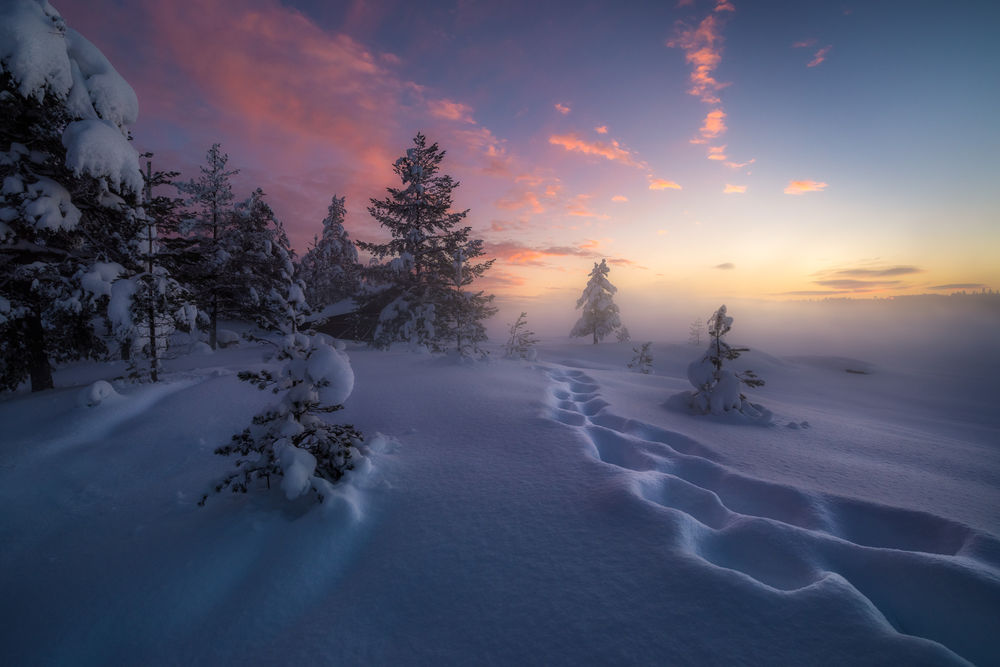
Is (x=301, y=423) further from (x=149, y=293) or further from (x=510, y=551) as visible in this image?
(x=149, y=293)

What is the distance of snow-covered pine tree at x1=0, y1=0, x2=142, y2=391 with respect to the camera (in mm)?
6980

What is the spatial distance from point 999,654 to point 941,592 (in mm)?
417

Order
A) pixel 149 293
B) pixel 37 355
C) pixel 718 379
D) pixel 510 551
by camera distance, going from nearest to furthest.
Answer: pixel 510 551 → pixel 718 379 → pixel 149 293 → pixel 37 355

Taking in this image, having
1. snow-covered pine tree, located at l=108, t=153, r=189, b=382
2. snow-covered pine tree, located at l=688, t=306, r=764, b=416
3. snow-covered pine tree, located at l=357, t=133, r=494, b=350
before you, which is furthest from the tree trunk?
A: snow-covered pine tree, located at l=688, t=306, r=764, b=416

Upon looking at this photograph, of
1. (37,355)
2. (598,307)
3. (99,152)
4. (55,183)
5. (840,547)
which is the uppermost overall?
(99,152)

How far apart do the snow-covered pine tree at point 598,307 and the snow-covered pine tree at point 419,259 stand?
16.3m

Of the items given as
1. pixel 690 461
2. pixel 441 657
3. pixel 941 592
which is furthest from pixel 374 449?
pixel 941 592

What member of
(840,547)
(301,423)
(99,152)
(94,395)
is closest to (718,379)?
(840,547)

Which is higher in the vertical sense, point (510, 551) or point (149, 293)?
point (149, 293)

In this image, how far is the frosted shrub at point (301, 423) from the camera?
11.8 feet

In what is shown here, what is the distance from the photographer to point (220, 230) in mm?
22125

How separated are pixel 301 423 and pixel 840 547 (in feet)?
16.8

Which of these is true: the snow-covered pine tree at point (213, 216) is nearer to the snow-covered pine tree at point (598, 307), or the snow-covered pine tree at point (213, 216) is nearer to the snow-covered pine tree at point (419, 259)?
the snow-covered pine tree at point (419, 259)

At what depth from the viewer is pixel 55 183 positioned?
8477 mm
